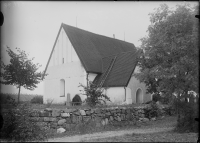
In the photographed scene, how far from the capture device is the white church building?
20.0 metres

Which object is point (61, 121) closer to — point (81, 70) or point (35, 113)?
point (35, 113)

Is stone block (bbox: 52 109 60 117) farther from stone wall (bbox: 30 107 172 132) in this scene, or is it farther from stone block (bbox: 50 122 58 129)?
stone block (bbox: 50 122 58 129)

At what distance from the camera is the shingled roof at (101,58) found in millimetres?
20442

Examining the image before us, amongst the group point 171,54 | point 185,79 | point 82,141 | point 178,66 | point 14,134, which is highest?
point 171,54

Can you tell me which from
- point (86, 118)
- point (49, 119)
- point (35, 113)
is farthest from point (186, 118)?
point (35, 113)

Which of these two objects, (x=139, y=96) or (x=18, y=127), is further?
(x=139, y=96)

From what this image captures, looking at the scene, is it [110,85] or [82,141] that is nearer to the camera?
[82,141]

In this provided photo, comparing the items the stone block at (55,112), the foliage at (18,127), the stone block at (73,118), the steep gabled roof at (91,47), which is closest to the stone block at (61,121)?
the stone block at (55,112)

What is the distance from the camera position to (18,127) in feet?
21.7

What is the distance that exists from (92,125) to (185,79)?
4951 millimetres

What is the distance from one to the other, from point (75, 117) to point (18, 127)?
13.3 feet

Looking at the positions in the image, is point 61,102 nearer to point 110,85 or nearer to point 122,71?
point 110,85

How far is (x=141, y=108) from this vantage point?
14.0m

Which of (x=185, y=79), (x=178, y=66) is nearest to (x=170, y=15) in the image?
(x=178, y=66)
